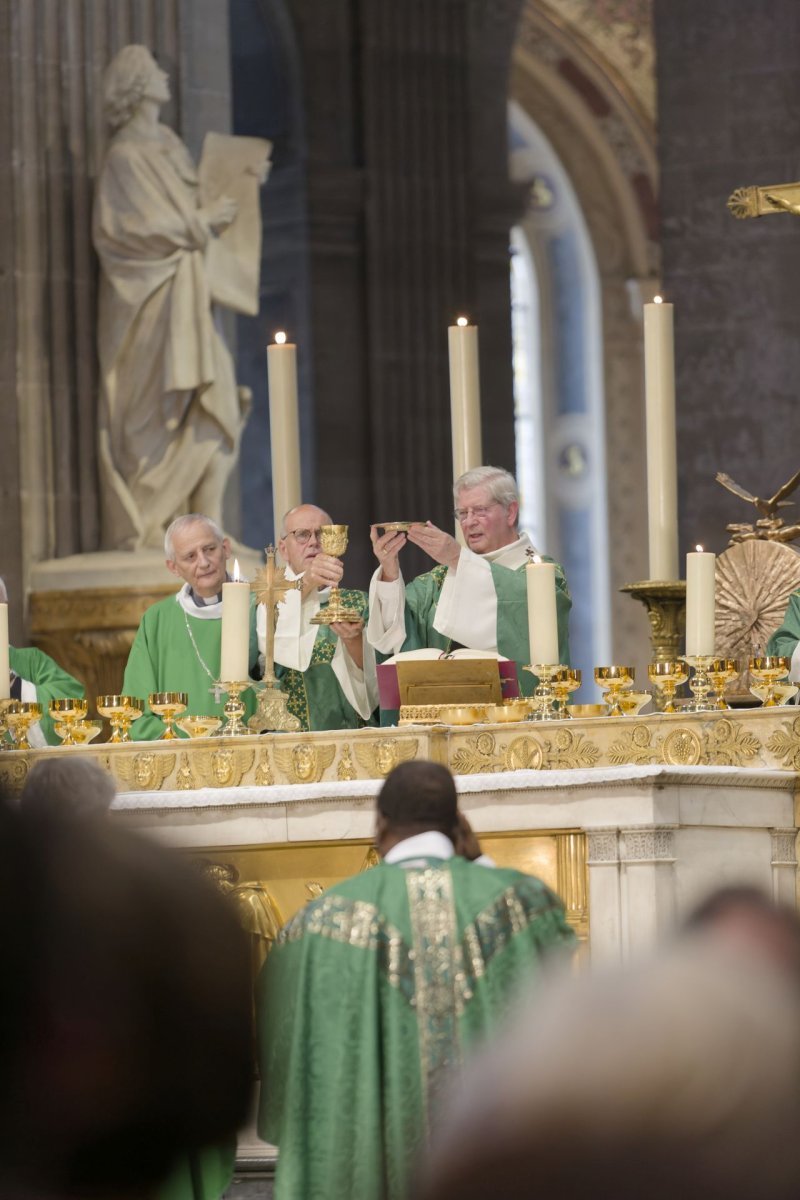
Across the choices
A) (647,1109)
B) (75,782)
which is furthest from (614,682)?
(647,1109)

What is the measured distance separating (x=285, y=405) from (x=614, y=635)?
1352cm

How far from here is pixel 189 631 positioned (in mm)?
6406

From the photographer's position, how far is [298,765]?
5.44m

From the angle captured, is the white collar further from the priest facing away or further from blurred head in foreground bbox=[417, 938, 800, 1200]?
blurred head in foreground bbox=[417, 938, 800, 1200]

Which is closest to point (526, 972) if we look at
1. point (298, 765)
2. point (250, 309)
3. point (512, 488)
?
point (298, 765)

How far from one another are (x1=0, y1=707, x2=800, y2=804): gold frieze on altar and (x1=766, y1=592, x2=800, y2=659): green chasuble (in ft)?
2.16

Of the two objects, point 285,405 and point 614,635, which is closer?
point 285,405

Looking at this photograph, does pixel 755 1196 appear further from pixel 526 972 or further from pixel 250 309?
pixel 250 309

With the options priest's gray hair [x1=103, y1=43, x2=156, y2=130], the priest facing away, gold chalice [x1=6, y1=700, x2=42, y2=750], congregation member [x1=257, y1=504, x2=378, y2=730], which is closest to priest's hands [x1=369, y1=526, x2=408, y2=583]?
the priest facing away

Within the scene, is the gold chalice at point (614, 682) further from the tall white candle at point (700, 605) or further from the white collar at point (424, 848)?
the white collar at point (424, 848)

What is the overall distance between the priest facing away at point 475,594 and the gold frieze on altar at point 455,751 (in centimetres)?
50

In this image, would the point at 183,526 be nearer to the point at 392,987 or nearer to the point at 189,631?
the point at 189,631

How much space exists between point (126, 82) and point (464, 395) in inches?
173

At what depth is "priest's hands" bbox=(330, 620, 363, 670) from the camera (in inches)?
222
